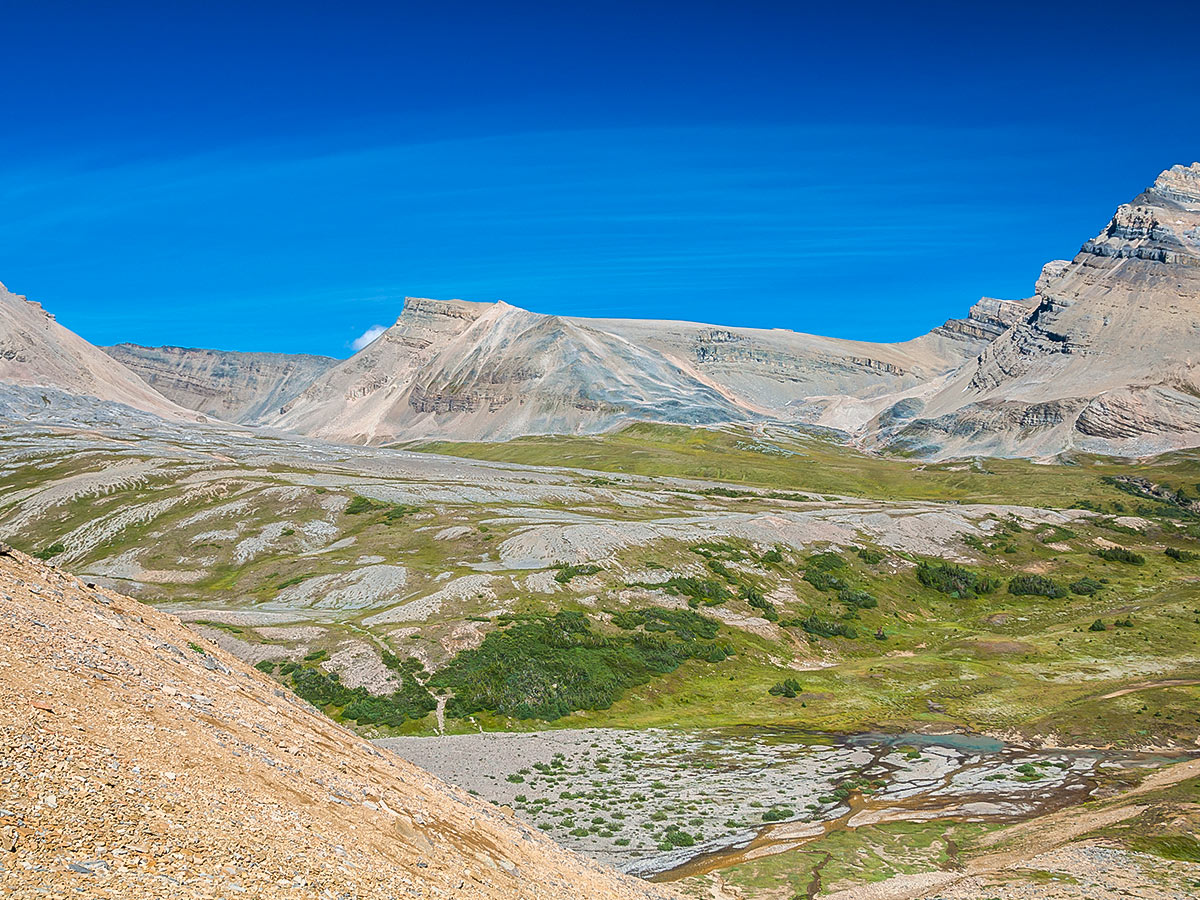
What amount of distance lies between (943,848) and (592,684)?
3681 cm

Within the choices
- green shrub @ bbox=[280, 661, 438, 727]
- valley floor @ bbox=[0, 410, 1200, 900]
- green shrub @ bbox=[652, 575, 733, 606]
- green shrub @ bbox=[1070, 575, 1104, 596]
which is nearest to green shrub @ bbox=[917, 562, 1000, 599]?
valley floor @ bbox=[0, 410, 1200, 900]

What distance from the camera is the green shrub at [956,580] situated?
4311 inches

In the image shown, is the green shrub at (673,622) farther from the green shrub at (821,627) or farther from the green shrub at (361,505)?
the green shrub at (361,505)

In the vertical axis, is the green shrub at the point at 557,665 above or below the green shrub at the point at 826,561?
below

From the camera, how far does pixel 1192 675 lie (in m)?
67.6

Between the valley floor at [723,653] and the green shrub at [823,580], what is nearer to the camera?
the valley floor at [723,653]

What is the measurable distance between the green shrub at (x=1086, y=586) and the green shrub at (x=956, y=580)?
30.7ft

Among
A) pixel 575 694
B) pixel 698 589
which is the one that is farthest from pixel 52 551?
pixel 698 589

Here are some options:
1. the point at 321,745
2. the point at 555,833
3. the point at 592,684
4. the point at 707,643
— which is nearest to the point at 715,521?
the point at 707,643

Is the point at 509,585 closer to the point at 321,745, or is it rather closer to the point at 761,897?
the point at 761,897

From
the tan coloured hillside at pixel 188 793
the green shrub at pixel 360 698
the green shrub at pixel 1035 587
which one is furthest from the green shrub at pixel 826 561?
the tan coloured hillside at pixel 188 793

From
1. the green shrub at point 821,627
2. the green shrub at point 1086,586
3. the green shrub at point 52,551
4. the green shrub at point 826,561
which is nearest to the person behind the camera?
the green shrub at point 821,627

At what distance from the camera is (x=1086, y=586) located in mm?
110375

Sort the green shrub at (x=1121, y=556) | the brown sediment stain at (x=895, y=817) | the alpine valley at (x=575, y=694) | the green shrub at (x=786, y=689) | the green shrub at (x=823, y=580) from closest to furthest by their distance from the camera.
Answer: the alpine valley at (x=575, y=694) → the brown sediment stain at (x=895, y=817) → the green shrub at (x=786, y=689) → the green shrub at (x=823, y=580) → the green shrub at (x=1121, y=556)
